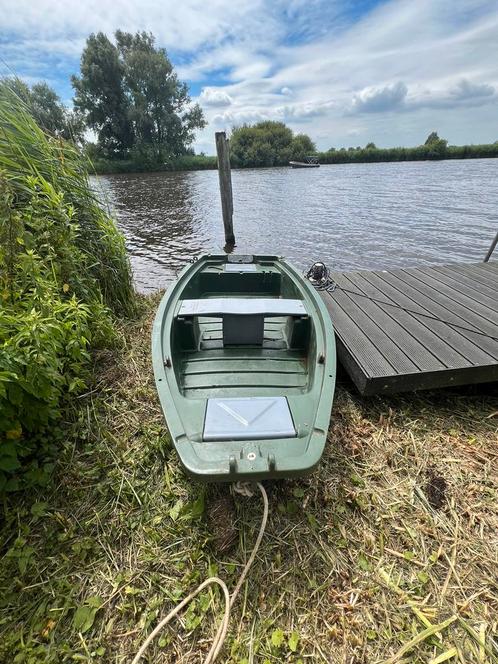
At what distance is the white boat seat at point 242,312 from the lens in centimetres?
275

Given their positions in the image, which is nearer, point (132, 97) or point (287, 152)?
point (132, 97)

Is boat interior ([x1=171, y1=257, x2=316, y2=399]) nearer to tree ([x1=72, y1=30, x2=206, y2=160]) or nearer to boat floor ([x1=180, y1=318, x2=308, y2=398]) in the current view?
boat floor ([x1=180, y1=318, x2=308, y2=398])

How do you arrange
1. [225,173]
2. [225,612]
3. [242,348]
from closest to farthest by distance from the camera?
[225,612] < [242,348] < [225,173]

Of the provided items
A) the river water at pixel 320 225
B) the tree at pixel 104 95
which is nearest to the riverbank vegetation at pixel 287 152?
the tree at pixel 104 95

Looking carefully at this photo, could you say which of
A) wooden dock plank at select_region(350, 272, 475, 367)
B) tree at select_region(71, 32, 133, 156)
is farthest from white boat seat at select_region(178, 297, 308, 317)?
tree at select_region(71, 32, 133, 156)

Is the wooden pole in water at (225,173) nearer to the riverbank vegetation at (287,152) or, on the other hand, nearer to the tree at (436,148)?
the riverbank vegetation at (287,152)

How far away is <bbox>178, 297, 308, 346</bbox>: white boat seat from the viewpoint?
2.75 meters

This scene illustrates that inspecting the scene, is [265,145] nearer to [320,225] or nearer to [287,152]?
[287,152]

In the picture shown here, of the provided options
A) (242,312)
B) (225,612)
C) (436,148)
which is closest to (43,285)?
(242,312)

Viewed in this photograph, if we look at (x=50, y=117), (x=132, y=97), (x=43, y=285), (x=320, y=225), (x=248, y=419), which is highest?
(x=132, y=97)

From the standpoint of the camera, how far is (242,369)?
279cm

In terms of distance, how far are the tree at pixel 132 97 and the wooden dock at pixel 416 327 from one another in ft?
109

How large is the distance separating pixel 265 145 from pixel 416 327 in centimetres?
4125

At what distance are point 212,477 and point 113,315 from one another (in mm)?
2815
